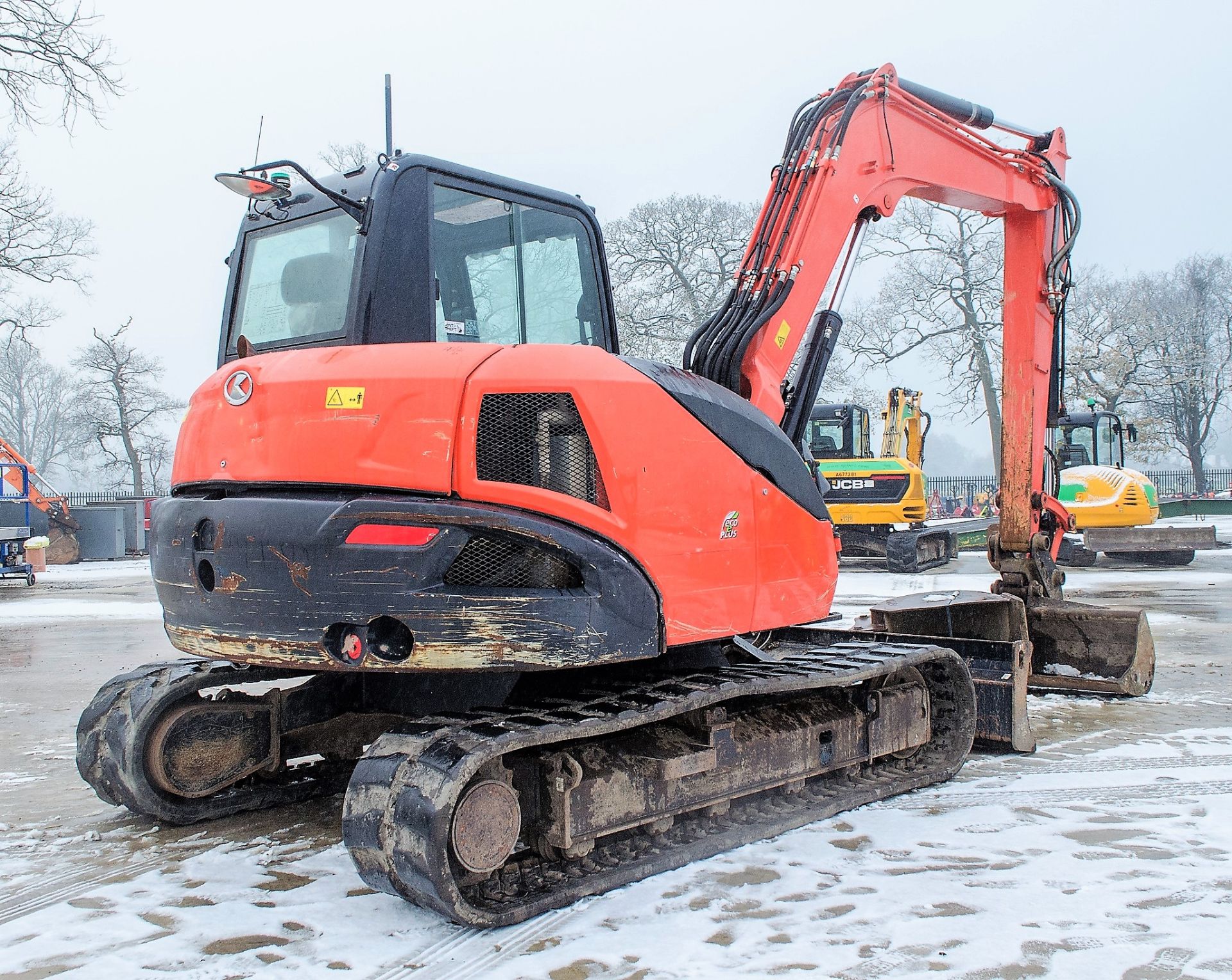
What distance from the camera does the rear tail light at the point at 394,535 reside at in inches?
140

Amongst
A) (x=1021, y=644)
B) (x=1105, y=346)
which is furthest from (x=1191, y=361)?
Result: (x=1021, y=644)

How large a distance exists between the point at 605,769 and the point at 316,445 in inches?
60.9

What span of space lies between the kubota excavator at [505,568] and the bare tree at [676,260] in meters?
26.7

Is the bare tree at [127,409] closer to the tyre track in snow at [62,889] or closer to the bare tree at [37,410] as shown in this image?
the bare tree at [37,410]

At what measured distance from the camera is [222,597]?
3.86 meters

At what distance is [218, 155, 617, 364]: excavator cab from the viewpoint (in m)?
4.01

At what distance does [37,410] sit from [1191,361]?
6286 cm

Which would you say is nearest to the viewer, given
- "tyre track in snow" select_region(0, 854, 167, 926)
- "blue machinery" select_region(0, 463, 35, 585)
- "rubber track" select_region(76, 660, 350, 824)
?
"tyre track in snow" select_region(0, 854, 167, 926)

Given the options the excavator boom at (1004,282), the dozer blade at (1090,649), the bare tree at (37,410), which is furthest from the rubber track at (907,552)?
the bare tree at (37,410)

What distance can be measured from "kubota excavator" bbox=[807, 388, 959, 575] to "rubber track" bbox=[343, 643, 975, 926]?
45.1ft

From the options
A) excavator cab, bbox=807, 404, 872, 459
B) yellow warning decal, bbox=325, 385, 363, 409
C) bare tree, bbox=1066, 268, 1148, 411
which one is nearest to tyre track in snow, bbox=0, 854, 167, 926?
yellow warning decal, bbox=325, 385, 363, 409

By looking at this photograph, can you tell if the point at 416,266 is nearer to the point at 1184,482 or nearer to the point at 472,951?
the point at 472,951

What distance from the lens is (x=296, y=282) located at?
4414 millimetres

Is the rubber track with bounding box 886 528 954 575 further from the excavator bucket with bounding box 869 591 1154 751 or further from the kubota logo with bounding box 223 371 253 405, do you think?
the kubota logo with bounding box 223 371 253 405
